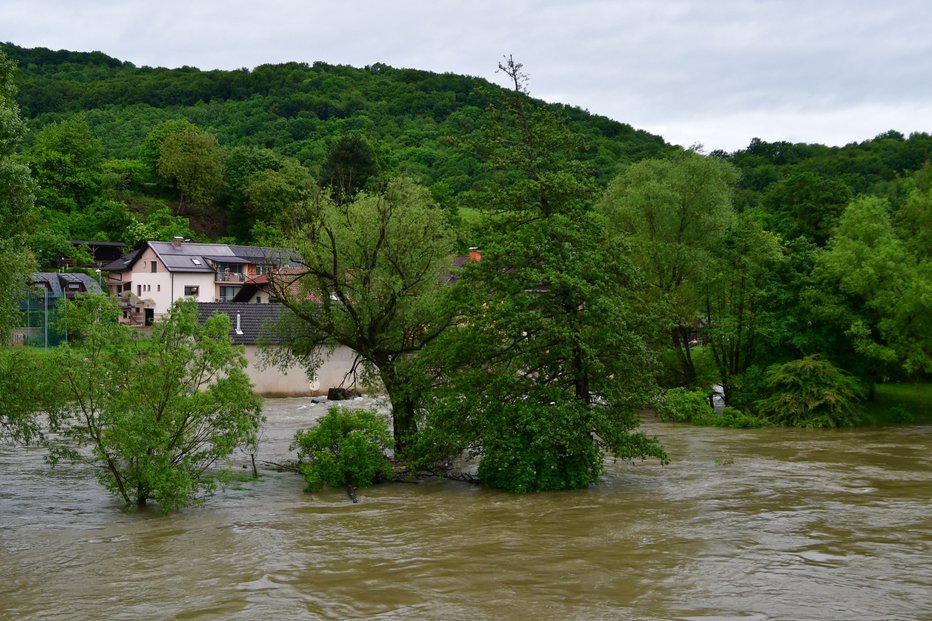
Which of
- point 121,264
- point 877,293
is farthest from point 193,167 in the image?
point 877,293

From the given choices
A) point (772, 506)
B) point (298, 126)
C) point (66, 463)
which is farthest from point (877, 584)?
point (298, 126)

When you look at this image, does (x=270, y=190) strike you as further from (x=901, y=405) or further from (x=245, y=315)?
(x=901, y=405)

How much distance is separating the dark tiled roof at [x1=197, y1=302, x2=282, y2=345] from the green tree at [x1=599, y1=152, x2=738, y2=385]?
17.9 metres

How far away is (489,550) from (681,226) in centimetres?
2846

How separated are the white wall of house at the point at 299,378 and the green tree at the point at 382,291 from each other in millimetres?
18734

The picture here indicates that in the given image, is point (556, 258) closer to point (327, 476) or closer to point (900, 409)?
point (327, 476)

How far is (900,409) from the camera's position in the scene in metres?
34.7

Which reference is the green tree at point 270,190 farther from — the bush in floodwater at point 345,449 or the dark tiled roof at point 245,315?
the bush in floodwater at point 345,449

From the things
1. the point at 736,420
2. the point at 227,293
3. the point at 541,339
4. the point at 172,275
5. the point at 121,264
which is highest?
the point at 121,264

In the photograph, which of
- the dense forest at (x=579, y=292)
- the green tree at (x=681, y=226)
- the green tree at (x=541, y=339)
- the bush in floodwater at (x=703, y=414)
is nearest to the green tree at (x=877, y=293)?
the dense forest at (x=579, y=292)

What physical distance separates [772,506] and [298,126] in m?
122

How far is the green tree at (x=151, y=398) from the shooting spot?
16.9m

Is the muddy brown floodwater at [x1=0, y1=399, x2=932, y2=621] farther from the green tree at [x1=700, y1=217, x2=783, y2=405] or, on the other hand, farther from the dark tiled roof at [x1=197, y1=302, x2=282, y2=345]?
the dark tiled roof at [x1=197, y1=302, x2=282, y2=345]

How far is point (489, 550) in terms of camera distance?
14.9m
